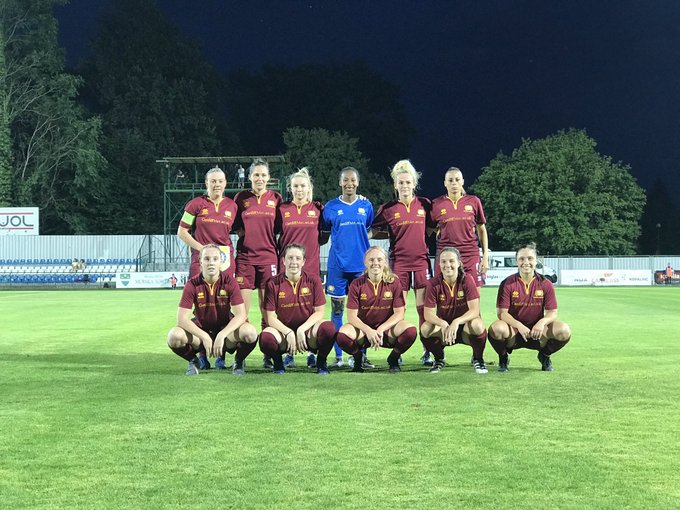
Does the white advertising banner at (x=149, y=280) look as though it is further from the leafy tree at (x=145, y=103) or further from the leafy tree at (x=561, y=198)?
the leafy tree at (x=561, y=198)

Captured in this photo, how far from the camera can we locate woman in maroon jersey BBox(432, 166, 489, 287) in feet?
26.6

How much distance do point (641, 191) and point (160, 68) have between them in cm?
3560

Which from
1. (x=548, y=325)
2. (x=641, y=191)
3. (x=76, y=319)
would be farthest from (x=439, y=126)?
(x=548, y=325)

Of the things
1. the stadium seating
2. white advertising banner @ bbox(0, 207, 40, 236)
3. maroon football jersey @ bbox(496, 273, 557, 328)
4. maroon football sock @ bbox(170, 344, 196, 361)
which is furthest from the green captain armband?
white advertising banner @ bbox(0, 207, 40, 236)

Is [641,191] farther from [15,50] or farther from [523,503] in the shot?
[523,503]

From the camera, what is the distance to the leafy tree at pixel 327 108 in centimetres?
6312

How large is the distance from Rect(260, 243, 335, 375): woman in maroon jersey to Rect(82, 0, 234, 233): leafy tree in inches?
1780

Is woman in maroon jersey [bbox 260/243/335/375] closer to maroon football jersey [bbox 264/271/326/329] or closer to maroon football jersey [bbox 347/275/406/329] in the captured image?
maroon football jersey [bbox 264/271/326/329]

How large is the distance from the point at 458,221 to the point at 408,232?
56cm

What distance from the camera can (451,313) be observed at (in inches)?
295

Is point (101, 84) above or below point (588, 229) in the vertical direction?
above

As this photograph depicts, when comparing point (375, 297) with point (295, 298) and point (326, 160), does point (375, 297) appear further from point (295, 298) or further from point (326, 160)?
point (326, 160)

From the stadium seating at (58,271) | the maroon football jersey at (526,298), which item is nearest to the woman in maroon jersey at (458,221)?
the maroon football jersey at (526,298)

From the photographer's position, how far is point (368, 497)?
3.42 m
